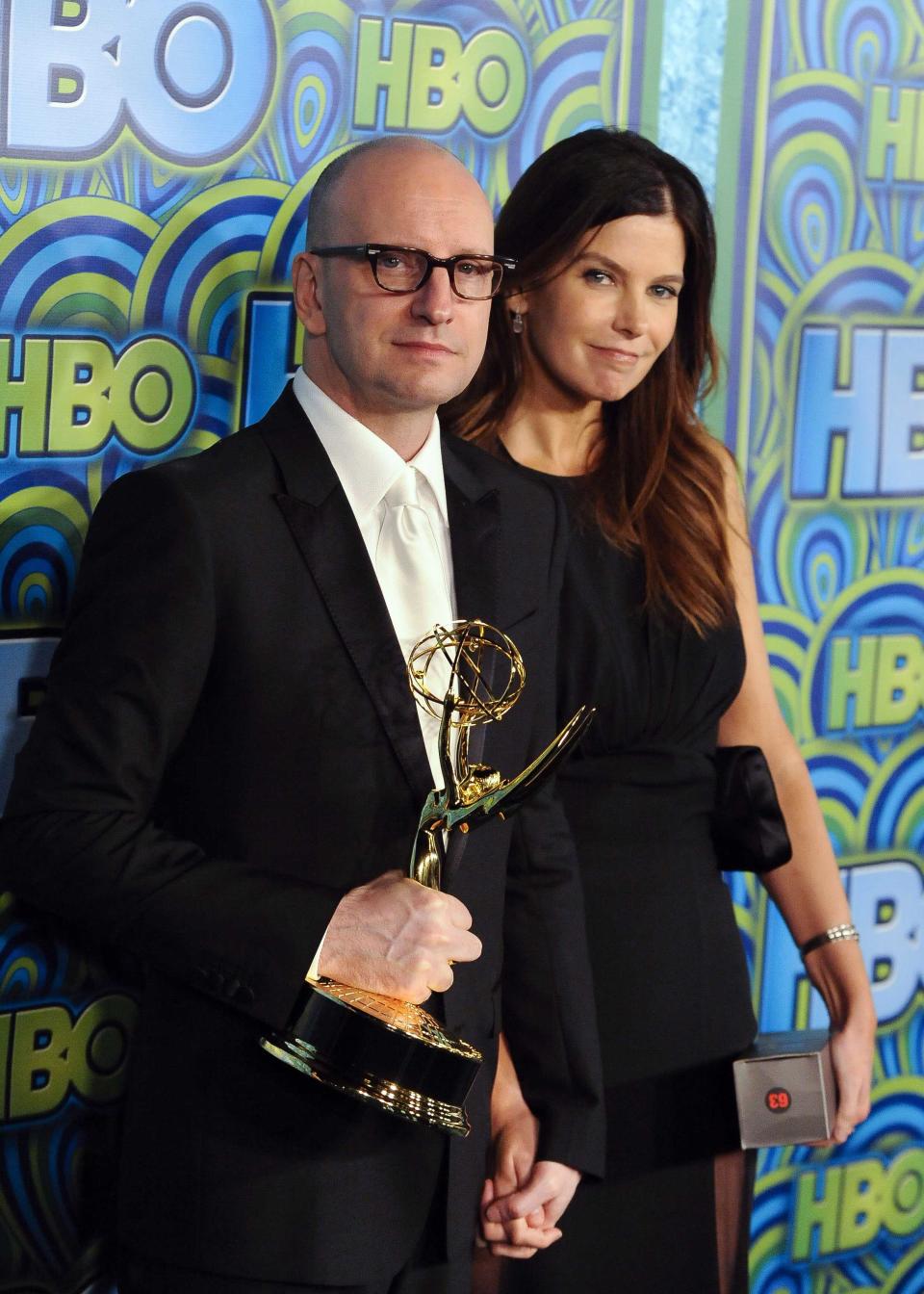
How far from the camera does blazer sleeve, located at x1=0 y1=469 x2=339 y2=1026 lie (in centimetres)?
161

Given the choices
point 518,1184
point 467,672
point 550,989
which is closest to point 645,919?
point 550,989

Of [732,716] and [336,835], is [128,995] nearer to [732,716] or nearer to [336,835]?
[336,835]

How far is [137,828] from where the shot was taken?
1.62 metres

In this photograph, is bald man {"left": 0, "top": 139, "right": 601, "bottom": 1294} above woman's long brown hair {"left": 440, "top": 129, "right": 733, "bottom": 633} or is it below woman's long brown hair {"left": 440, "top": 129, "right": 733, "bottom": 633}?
below

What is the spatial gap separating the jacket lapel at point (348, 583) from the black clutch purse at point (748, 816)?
0.75m

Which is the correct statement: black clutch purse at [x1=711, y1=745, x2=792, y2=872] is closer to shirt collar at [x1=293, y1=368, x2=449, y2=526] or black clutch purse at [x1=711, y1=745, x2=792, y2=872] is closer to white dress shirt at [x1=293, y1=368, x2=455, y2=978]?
white dress shirt at [x1=293, y1=368, x2=455, y2=978]

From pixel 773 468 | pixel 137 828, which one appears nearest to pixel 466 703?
pixel 137 828

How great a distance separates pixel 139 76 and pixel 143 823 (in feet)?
3.35

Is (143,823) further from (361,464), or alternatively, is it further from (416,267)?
(416,267)

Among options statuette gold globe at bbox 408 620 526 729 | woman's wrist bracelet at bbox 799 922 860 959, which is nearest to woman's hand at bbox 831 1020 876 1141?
woman's wrist bracelet at bbox 799 922 860 959

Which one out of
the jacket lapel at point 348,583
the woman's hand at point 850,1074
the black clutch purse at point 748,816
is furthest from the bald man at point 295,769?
the woman's hand at point 850,1074

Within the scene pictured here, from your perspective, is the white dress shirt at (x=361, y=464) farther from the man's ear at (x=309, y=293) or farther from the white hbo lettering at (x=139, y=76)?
the white hbo lettering at (x=139, y=76)

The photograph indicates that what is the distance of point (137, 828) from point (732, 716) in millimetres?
1092

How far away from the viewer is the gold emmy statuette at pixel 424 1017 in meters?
1.60
